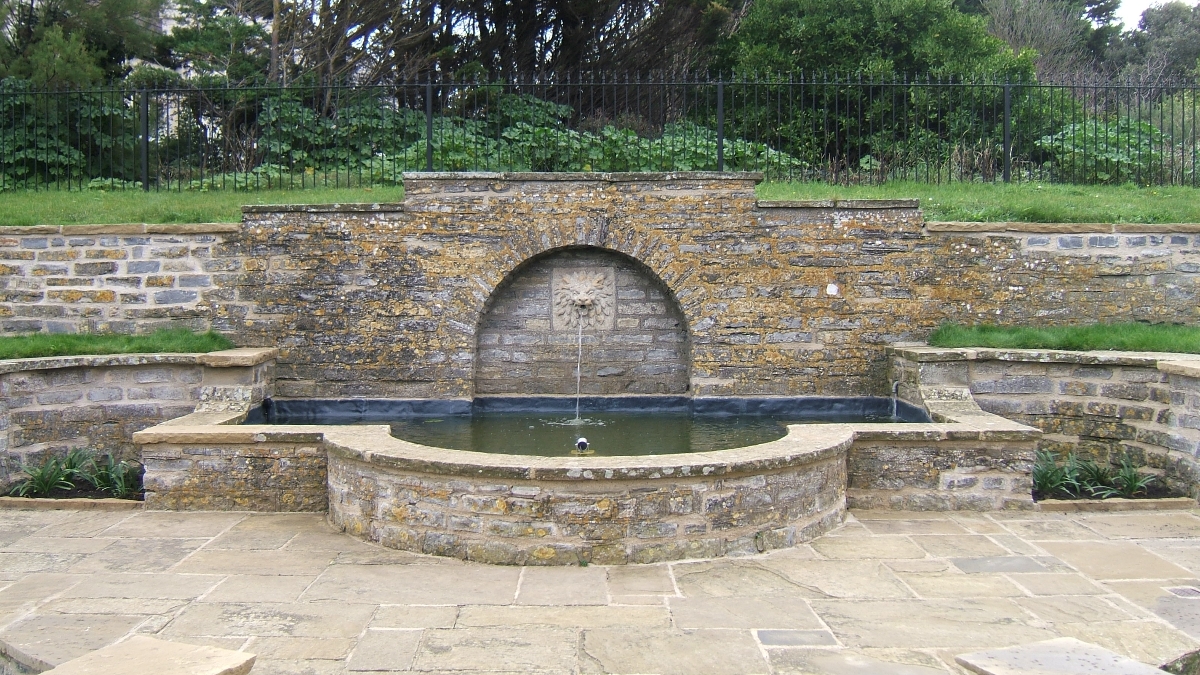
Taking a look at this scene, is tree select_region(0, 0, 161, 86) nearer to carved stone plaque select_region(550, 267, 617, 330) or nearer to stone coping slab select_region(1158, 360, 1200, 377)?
carved stone plaque select_region(550, 267, 617, 330)

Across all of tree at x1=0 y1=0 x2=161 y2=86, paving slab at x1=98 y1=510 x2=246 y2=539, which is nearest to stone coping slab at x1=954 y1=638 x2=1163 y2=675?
paving slab at x1=98 y1=510 x2=246 y2=539

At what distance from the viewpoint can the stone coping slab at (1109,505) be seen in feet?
19.9

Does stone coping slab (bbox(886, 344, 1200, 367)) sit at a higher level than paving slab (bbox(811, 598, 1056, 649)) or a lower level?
higher

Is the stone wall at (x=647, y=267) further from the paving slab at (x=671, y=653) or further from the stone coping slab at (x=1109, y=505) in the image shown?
the paving slab at (x=671, y=653)

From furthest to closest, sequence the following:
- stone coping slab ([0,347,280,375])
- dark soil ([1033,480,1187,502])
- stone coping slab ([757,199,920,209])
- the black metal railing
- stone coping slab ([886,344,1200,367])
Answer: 1. the black metal railing
2. stone coping slab ([757,199,920,209])
3. stone coping slab ([0,347,280,375])
4. stone coping slab ([886,344,1200,367])
5. dark soil ([1033,480,1187,502])

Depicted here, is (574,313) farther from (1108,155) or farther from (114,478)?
(1108,155)

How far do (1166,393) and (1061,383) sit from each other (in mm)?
737

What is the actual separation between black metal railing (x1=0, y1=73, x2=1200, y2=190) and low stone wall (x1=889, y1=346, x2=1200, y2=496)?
3339mm

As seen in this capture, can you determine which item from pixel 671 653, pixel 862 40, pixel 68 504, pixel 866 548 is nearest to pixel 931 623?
pixel 866 548

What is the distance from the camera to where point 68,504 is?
6.18m

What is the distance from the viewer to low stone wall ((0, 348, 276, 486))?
6809mm

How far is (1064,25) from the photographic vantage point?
877 inches

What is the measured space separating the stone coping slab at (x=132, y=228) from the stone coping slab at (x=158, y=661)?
5.29m

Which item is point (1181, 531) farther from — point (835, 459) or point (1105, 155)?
point (1105, 155)
